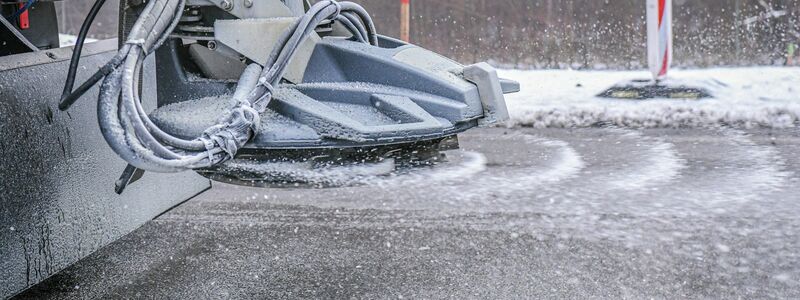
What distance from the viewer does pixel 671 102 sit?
704cm

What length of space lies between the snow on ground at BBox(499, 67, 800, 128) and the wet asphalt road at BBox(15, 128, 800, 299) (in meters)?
1.19

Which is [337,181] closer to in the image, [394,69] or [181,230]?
[394,69]

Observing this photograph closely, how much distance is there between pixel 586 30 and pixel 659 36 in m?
1.47

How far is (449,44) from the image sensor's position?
9.98 meters

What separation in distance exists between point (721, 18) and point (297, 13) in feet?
23.1

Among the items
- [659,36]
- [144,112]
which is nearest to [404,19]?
[659,36]

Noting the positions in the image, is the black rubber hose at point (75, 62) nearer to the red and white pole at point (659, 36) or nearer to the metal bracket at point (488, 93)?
the metal bracket at point (488, 93)

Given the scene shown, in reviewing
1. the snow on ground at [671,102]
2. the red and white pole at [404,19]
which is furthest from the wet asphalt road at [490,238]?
the red and white pole at [404,19]

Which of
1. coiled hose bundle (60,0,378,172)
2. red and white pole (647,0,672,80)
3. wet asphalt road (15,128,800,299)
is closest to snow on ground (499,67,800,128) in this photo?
red and white pole (647,0,672,80)

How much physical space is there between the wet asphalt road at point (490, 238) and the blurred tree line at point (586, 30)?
3977mm

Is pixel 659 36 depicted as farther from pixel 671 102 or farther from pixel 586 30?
pixel 586 30

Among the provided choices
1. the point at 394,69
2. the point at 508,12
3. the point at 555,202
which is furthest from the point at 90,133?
the point at 508,12

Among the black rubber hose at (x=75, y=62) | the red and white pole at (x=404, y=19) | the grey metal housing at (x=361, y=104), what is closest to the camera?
the grey metal housing at (x=361, y=104)

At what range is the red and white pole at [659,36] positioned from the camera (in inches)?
307
